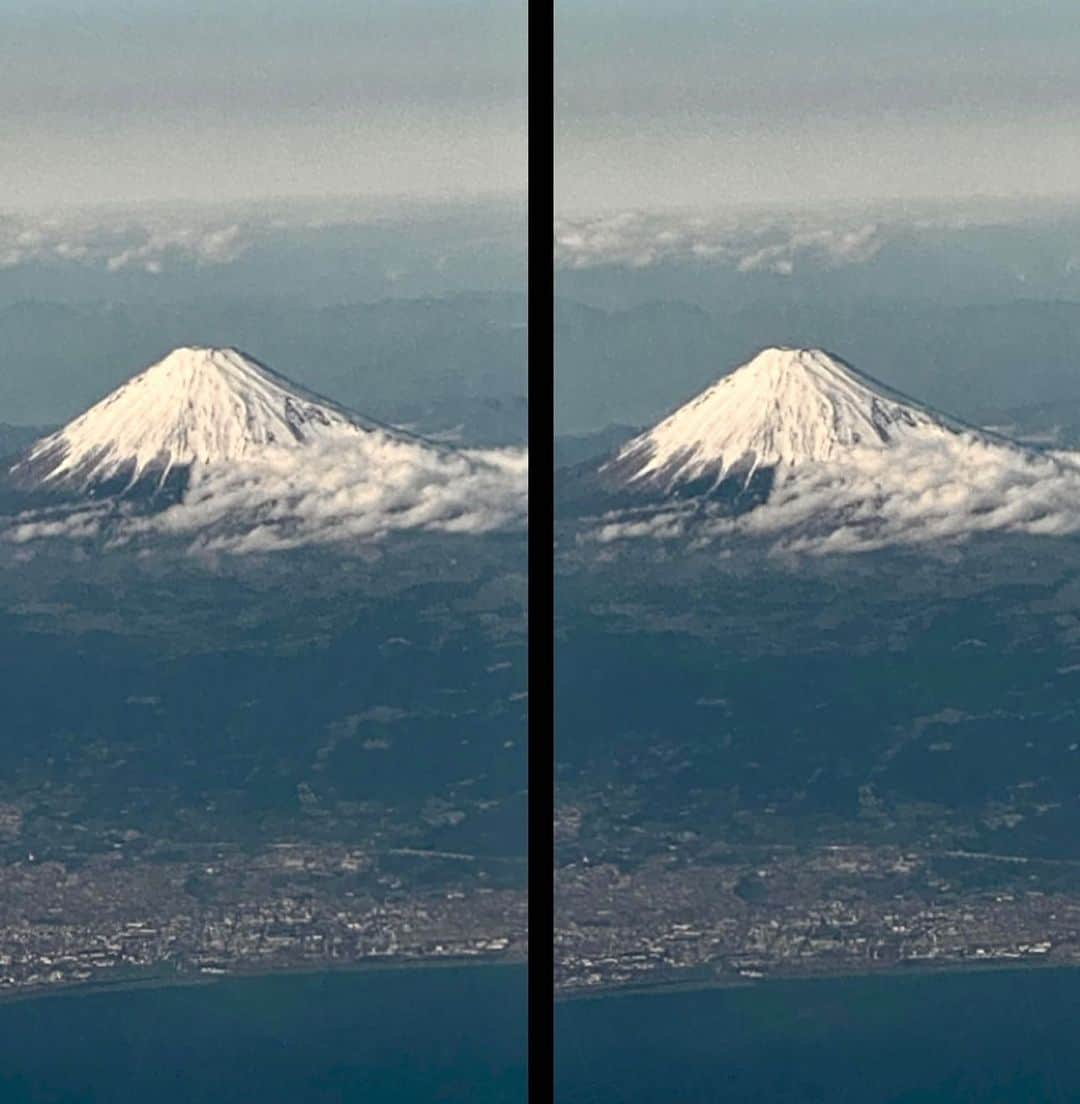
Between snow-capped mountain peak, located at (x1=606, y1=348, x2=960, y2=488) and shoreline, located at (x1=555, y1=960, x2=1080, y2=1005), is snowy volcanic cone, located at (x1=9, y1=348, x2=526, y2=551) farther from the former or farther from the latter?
shoreline, located at (x1=555, y1=960, x2=1080, y2=1005)

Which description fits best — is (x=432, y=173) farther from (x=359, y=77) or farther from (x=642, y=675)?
(x=642, y=675)

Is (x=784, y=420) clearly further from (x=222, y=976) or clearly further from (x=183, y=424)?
(x=222, y=976)

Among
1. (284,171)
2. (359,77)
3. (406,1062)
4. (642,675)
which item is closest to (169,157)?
(284,171)

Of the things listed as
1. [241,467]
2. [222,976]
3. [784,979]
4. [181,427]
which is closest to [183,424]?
[181,427]

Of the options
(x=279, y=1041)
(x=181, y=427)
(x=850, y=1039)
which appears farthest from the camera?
(x=850, y=1039)

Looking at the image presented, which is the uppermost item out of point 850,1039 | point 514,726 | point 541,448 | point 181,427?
point 181,427

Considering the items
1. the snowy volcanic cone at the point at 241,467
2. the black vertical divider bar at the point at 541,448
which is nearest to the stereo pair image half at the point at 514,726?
the snowy volcanic cone at the point at 241,467
